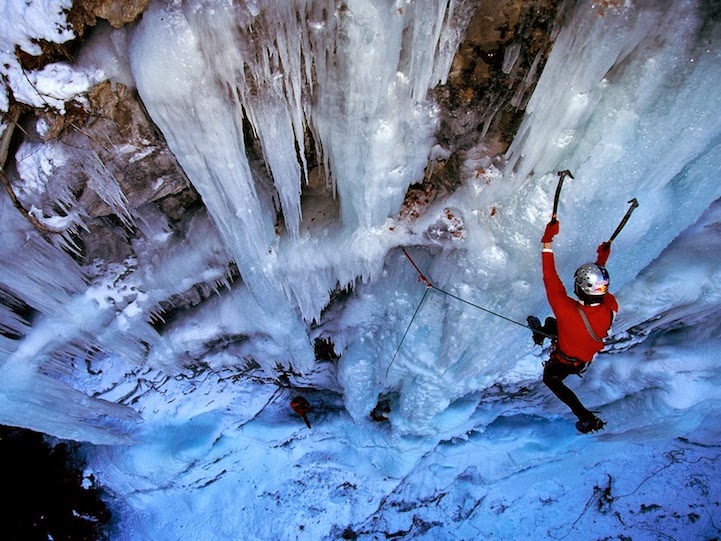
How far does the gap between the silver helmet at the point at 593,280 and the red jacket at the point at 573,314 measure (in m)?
0.11

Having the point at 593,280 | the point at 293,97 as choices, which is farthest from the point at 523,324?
the point at 293,97

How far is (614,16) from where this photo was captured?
2000 mm

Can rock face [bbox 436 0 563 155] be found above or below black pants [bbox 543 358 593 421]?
above

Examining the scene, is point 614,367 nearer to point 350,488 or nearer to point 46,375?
point 350,488

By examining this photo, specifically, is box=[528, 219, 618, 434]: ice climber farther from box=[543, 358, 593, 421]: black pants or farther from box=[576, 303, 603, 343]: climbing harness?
box=[543, 358, 593, 421]: black pants

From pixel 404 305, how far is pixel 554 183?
5.38ft

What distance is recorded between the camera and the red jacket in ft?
8.39

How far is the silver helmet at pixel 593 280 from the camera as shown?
250 centimetres

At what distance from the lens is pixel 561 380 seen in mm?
3355

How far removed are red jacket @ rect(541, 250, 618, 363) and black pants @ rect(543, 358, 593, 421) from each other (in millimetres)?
391

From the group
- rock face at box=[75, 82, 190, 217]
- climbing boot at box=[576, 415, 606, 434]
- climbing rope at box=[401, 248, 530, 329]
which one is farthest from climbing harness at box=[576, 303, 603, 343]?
rock face at box=[75, 82, 190, 217]

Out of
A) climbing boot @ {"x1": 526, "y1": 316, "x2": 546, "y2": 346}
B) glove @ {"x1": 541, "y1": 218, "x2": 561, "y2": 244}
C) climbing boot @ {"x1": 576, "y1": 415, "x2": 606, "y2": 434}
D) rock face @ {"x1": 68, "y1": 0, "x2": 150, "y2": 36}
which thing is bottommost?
climbing boot @ {"x1": 576, "y1": 415, "x2": 606, "y2": 434}

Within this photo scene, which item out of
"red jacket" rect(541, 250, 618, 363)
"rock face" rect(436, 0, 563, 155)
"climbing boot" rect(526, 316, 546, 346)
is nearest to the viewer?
"rock face" rect(436, 0, 563, 155)

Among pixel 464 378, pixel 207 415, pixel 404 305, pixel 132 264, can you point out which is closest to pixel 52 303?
pixel 132 264
